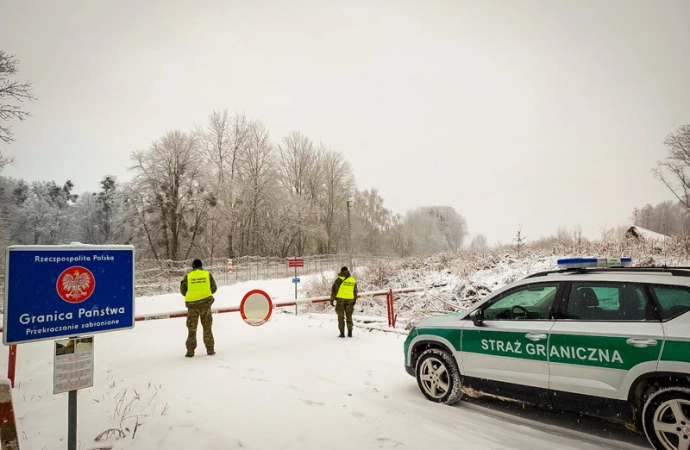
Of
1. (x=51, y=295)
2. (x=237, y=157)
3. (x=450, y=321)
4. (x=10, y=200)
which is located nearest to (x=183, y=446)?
(x=51, y=295)

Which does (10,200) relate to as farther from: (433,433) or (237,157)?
(433,433)

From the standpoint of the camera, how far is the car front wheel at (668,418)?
10.6ft

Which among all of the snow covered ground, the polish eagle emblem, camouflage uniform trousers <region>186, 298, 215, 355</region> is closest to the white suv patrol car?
the snow covered ground

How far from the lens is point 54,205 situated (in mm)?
62125

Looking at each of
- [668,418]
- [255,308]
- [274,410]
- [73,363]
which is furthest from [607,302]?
[255,308]

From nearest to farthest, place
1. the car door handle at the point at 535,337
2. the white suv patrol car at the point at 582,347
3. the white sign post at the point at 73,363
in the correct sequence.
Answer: the white sign post at the point at 73,363
the white suv patrol car at the point at 582,347
the car door handle at the point at 535,337

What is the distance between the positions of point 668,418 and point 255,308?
7049mm

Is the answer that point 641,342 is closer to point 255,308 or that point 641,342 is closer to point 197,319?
point 255,308

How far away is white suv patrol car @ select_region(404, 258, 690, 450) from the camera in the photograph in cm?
336

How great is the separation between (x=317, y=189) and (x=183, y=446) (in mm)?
48418

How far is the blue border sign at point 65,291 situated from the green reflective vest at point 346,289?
20.1ft

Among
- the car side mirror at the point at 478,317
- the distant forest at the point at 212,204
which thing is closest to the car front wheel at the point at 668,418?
the car side mirror at the point at 478,317

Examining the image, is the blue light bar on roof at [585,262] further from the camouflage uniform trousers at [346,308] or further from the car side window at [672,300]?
the camouflage uniform trousers at [346,308]

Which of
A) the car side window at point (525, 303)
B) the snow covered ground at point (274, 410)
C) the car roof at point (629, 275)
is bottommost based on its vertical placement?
the snow covered ground at point (274, 410)
